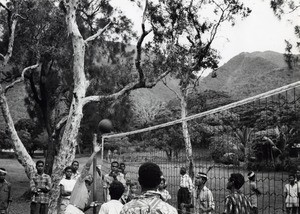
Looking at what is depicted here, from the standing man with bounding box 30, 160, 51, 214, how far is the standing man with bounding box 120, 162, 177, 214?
6207mm

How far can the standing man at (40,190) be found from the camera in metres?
8.70

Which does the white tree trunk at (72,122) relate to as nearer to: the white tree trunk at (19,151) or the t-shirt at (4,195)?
the white tree trunk at (19,151)

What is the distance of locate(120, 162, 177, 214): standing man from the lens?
279cm

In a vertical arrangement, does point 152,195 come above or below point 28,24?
below

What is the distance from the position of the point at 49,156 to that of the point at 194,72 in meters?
7.75

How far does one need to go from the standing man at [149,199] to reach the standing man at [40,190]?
621 cm

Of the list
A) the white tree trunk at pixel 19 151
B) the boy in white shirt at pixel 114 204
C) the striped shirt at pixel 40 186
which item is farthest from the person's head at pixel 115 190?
the white tree trunk at pixel 19 151

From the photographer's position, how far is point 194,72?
63.4 ft

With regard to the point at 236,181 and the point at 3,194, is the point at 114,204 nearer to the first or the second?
the point at 236,181

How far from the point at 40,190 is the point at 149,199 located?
21.2 ft

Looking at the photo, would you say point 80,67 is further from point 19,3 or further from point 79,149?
point 79,149

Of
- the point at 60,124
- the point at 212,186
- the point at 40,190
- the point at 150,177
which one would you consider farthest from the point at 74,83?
the point at 150,177

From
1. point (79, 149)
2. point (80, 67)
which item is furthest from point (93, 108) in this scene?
point (79, 149)

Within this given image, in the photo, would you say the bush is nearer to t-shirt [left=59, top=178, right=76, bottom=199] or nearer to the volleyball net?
the volleyball net
